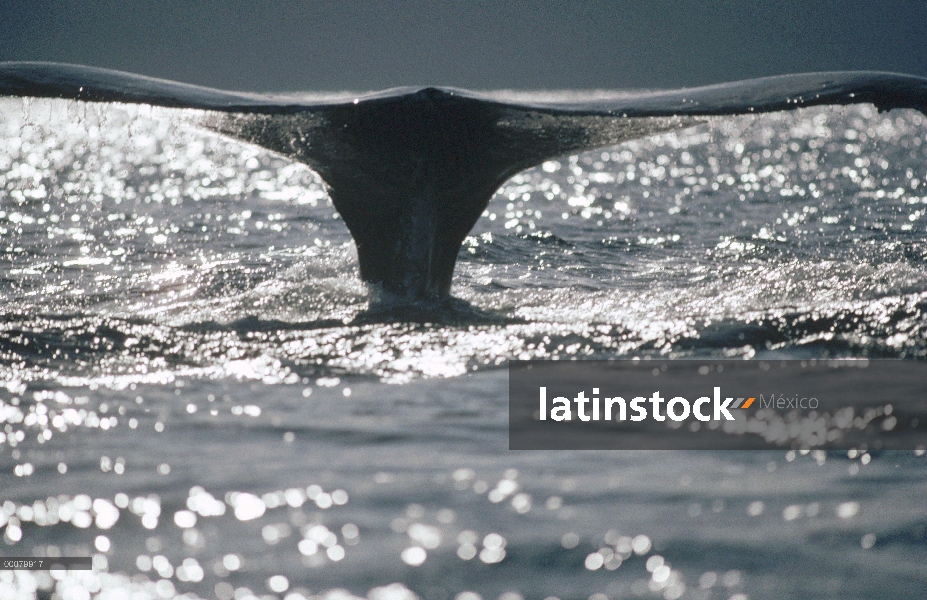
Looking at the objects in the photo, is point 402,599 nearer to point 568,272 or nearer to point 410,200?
point 410,200

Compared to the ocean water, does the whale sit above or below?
above

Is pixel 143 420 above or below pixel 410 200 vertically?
below

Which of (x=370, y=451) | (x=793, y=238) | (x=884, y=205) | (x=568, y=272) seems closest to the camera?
(x=370, y=451)

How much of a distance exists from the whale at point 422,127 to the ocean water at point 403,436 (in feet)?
1.02

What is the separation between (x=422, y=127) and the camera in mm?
7637

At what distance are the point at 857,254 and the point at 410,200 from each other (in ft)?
19.8

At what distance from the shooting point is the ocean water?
356 centimetres

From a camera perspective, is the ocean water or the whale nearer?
the ocean water

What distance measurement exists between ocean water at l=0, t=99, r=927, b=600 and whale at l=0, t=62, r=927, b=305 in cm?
31

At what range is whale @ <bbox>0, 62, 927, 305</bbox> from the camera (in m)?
7.14

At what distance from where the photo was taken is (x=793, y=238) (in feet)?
45.3

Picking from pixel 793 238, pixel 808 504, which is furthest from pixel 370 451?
pixel 793 238

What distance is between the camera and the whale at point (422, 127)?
714 cm

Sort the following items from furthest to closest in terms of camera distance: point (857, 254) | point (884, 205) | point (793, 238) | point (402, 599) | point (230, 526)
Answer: point (884, 205)
point (793, 238)
point (857, 254)
point (230, 526)
point (402, 599)
